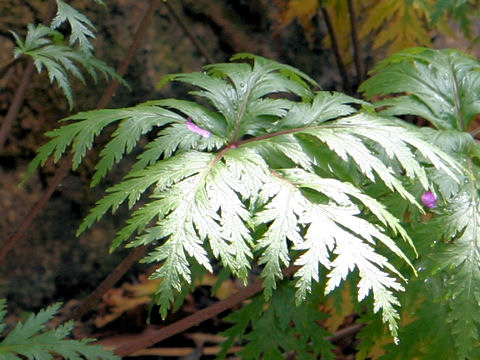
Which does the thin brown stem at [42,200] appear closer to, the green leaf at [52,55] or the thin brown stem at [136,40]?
the thin brown stem at [136,40]

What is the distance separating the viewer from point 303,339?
1285mm

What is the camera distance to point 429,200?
1.06 m

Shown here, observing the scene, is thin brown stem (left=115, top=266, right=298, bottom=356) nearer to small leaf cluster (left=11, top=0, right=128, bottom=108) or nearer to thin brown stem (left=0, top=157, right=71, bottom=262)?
thin brown stem (left=0, top=157, right=71, bottom=262)

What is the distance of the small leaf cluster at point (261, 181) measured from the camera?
81 centimetres

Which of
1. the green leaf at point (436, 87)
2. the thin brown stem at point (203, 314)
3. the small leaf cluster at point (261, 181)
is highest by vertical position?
the green leaf at point (436, 87)

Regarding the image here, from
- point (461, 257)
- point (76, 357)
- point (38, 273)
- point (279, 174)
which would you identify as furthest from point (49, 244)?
point (461, 257)

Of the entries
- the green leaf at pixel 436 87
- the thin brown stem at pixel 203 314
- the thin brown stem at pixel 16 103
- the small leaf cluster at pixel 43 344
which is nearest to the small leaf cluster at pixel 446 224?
the green leaf at pixel 436 87

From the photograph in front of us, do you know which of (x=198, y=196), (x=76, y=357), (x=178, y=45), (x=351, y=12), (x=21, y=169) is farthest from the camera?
(x=178, y=45)

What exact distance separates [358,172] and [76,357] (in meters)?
0.60

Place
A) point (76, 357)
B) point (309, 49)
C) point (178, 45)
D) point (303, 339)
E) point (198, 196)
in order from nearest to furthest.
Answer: point (198, 196) < point (76, 357) < point (303, 339) < point (178, 45) < point (309, 49)

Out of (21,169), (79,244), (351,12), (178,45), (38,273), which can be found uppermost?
(351,12)

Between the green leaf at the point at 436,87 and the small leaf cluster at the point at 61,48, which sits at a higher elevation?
the green leaf at the point at 436,87

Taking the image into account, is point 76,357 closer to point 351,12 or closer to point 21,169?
point 21,169

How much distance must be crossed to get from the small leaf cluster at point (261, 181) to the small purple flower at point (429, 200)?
0.06 metres
